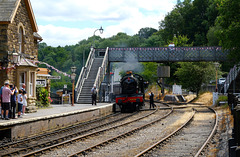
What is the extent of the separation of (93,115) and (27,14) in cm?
780

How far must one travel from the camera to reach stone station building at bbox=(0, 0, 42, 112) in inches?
797

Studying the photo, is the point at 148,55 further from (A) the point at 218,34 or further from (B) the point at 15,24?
(B) the point at 15,24

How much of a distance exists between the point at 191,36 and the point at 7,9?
6154cm

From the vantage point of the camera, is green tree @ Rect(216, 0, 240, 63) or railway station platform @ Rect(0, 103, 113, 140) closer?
railway station platform @ Rect(0, 103, 113, 140)

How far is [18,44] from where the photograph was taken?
22.0 meters

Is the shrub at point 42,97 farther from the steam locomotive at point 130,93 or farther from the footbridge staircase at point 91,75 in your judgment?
the footbridge staircase at point 91,75

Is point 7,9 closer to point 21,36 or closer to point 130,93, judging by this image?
point 21,36

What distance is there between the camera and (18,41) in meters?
21.9

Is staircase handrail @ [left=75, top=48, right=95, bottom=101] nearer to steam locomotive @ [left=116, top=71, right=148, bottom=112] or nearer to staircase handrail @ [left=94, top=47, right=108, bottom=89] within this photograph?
staircase handrail @ [left=94, top=47, right=108, bottom=89]

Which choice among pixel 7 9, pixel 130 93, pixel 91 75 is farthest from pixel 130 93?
pixel 7 9

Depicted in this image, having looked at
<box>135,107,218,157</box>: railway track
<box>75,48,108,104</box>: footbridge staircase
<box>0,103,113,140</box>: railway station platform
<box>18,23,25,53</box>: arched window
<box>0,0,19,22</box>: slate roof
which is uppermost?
<box>0,0,19,22</box>: slate roof

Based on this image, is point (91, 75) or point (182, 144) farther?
point (91, 75)

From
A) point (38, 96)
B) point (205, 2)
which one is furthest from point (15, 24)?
point (205, 2)

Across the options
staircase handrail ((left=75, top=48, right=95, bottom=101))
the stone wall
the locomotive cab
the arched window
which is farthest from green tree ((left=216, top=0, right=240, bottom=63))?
staircase handrail ((left=75, top=48, right=95, bottom=101))
